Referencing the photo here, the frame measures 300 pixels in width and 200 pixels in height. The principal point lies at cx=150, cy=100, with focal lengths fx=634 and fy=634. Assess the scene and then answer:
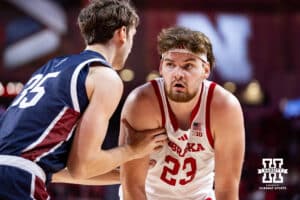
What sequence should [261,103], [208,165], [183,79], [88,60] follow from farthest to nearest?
[261,103] < [208,165] < [183,79] < [88,60]

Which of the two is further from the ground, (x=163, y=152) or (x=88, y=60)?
(x=88, y=60)

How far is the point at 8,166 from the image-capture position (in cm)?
256

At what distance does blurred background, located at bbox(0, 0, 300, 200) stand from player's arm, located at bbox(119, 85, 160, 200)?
466cm

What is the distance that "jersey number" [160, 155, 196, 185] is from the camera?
139 inches

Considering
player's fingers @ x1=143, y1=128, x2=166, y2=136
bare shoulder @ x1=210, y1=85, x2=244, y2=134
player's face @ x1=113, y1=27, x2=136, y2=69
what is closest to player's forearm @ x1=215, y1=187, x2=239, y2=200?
bare shoulder @ x1=210, y1=85, x2=244, y2=134

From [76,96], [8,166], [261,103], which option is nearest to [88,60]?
[76,96]

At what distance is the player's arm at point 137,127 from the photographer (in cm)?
346

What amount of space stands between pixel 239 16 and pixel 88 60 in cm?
632

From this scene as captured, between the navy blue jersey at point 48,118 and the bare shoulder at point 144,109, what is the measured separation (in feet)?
2.43

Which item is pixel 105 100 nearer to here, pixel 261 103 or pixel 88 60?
pixel 88 60

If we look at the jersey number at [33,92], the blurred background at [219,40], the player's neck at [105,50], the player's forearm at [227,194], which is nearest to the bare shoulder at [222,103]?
the player's forearm at [227,194]

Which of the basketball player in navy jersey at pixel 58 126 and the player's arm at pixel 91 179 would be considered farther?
the player's arm at pixel 91 179

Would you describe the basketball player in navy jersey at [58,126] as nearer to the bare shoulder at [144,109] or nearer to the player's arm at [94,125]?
the player's arm at [94,125]

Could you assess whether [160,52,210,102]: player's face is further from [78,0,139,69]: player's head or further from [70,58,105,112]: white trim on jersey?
[70,58,105,112]: white trim on jersey
